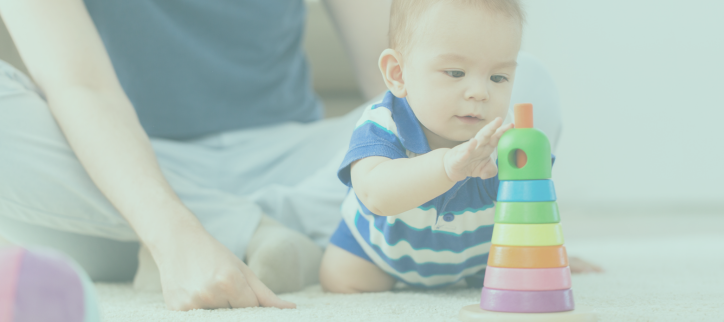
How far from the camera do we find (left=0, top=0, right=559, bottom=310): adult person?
0.76m

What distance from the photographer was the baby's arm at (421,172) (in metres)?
0.54

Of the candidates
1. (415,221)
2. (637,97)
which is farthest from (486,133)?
(637,97)

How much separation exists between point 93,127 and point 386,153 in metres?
0.42

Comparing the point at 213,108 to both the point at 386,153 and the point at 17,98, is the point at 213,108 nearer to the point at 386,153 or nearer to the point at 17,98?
the point at 17,98

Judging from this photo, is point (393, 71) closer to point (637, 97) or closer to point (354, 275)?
point (354, 275)

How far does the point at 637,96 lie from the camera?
2.65 metres

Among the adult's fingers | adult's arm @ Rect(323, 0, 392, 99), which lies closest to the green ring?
the adult's fingers

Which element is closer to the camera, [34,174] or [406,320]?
[406,320]

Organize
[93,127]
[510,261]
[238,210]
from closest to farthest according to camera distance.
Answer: [510,261] → [93,127] → [238,210]

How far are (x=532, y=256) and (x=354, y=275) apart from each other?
356mm

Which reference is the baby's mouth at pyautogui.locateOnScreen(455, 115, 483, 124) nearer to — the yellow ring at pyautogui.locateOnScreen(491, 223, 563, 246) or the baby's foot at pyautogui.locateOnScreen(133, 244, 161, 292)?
the yellow ring at pyautogui.locateOnScreen(491, 223, 563, 246)

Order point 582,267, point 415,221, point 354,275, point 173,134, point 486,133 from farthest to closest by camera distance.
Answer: point 173,134, point 582,267, point 354,275, point 415,221, point 486,133

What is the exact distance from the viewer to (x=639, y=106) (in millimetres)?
2648

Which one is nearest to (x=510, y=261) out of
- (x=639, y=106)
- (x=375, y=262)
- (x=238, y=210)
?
(x=375, y=262)
